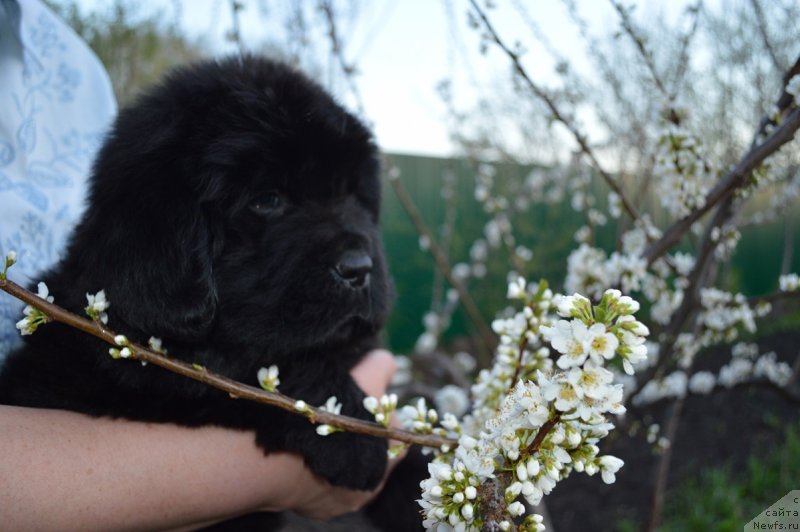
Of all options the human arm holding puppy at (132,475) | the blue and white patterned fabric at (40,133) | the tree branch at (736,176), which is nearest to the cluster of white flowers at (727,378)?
the tree branch at (736,176)

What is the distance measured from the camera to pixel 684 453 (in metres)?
4.32

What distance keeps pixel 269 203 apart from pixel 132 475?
67 cm

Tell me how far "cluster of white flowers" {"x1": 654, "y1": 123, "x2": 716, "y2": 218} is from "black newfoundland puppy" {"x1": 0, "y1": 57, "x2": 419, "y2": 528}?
739mm

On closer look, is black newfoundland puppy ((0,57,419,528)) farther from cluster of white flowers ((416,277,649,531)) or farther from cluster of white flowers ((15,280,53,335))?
cluster of white flowers ((416,277,649,531))

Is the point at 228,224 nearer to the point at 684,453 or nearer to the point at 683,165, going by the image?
the point at 683,165

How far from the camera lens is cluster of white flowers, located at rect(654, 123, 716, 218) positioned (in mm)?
1459

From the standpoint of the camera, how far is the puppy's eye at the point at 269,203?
1.53 meters

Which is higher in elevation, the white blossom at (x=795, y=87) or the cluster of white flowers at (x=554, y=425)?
the white blossom at (x=795, y=87)

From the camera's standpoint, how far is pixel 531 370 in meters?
1.27

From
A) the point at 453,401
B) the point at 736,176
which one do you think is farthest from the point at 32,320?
the point at 453,401

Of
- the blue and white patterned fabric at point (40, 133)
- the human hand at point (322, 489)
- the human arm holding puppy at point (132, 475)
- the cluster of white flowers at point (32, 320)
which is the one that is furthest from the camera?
the blue and white patterned fabric at point (40, 133)

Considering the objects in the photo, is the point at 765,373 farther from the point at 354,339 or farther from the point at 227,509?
the point at 227,509

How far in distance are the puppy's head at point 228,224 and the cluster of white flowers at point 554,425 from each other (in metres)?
0.65

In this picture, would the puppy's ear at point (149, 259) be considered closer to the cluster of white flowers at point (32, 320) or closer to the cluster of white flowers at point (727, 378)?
the cluster of white flowers at point (32, 320)
